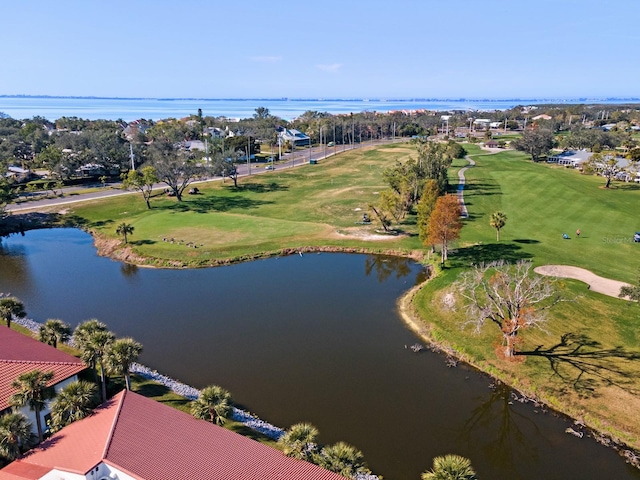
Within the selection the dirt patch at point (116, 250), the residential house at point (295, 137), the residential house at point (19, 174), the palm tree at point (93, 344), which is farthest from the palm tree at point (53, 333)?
the residential house at point (295, 137)

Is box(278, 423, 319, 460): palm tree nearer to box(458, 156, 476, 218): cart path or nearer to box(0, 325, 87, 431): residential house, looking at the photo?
box(0, 325, 87, 431): residential house

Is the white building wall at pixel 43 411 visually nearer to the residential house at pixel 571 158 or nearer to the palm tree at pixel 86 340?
the palm tree at pixel 86 340

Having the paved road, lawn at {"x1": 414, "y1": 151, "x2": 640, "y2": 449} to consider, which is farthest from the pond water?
the paved road

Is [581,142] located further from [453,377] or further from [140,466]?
[140,466]

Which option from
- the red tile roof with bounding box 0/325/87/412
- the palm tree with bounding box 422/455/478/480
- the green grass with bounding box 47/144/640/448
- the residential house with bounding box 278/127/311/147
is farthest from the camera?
the residential house with bounding box 278/127/311/147

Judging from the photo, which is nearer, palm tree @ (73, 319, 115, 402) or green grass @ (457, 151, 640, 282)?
palm tree @ (73, 319, 115, 402)

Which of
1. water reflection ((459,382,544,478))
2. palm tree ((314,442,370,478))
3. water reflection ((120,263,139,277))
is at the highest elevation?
palm tree ((314,442,370,478))

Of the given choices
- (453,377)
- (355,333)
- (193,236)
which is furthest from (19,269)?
(453,377)
